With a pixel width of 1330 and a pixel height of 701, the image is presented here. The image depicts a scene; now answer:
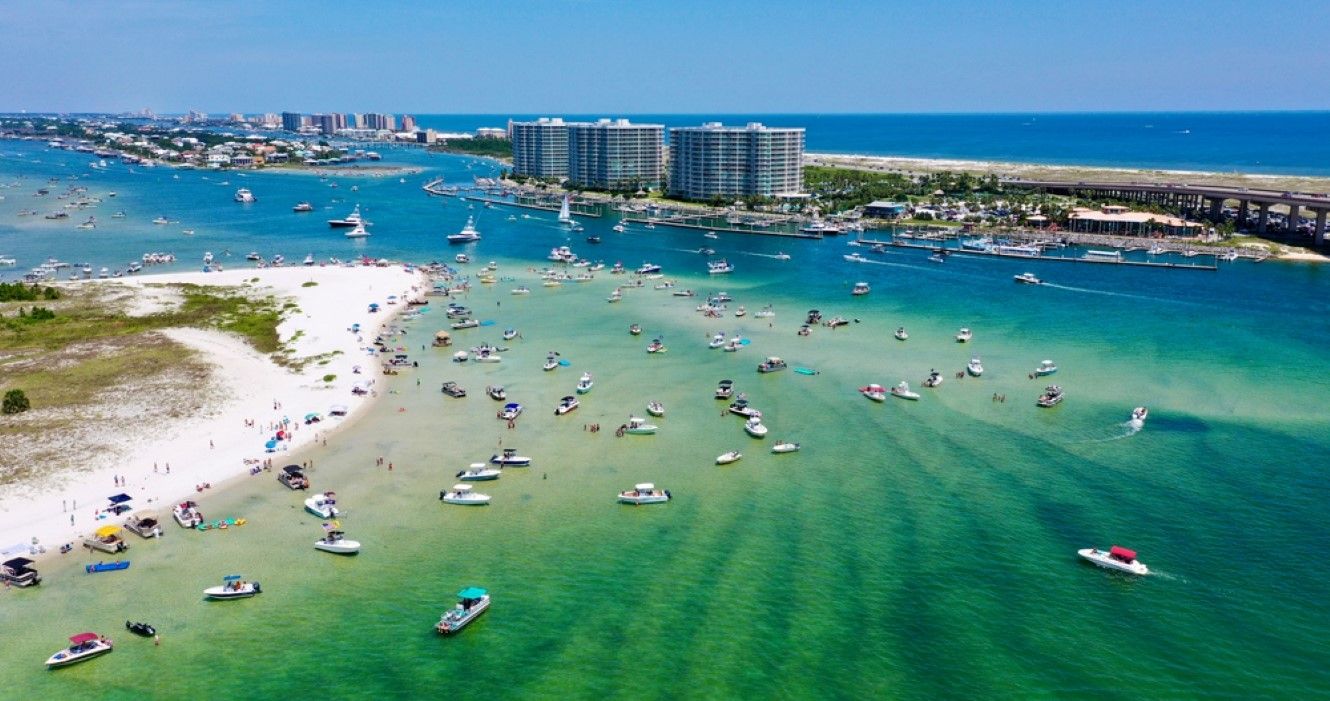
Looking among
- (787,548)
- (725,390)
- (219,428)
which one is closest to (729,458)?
(787,548)

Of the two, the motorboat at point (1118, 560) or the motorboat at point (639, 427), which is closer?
the motorboat at point (1118, 560)

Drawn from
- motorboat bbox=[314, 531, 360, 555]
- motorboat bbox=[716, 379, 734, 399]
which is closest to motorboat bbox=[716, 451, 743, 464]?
motorboat bbox=[716, 379, 734, 399]

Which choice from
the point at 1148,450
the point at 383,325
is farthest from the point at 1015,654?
the point at 383,325

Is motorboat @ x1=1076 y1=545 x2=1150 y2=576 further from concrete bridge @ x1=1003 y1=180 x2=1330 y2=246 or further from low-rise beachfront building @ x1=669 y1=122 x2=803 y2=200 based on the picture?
low-rise beachfront building @ x1=669 y1=122 x2=803 y2=200

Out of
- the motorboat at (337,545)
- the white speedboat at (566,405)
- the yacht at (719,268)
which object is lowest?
the motorboat at (337,545)

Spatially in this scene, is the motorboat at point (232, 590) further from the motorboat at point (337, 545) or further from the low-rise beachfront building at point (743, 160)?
the low-rise beachfront building at point (743, 160)

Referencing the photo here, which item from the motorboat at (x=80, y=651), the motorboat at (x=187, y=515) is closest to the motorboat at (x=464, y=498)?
the motorboat at (x=187, y=515)
